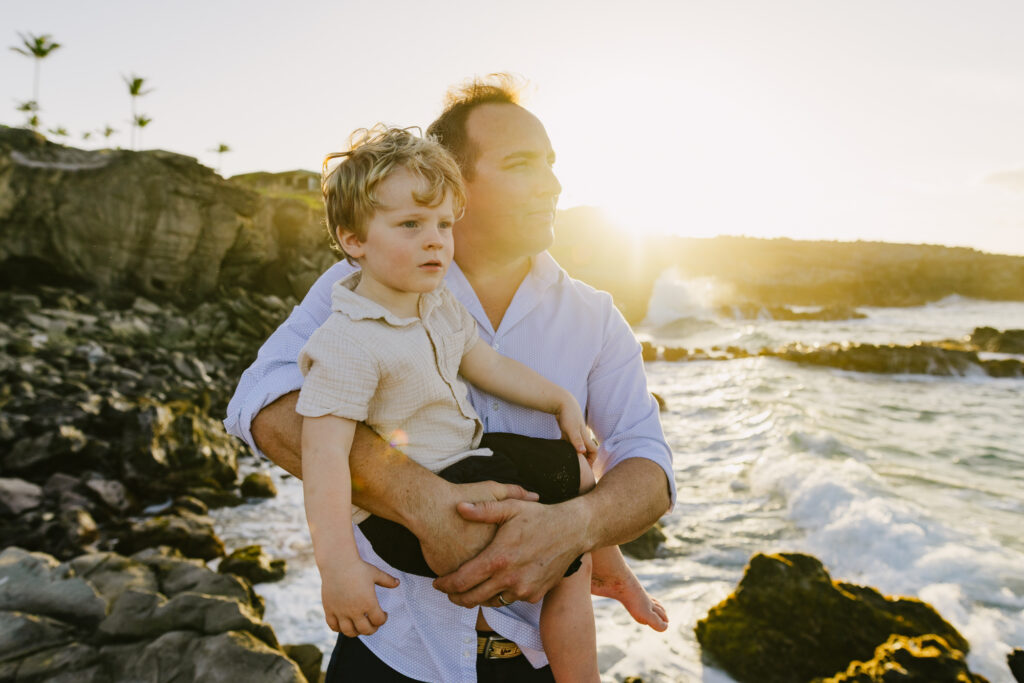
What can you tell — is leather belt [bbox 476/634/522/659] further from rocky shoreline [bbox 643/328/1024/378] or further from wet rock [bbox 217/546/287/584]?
rocky shoreline [bbox 643/328/1024/378]

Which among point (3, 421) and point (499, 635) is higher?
point (499, 635)

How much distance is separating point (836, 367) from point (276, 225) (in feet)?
80.7

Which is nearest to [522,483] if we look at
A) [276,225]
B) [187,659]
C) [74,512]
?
[187,659]

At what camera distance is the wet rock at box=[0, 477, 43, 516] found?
6.12 metres

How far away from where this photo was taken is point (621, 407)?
2277mm

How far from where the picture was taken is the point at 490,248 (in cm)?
245

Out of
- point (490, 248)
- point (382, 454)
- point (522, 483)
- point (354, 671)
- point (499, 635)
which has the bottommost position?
point (354, 671)

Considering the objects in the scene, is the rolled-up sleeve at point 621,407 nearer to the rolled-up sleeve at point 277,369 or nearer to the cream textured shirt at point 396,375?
the cream textured shirt at point 396,375

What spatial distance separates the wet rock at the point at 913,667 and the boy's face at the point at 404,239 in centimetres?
350

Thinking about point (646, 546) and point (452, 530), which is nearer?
point (452, 530)

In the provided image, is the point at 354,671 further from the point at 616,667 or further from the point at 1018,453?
the point at 1018,453

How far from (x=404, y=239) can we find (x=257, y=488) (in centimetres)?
762

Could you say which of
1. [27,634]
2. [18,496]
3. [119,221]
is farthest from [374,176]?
[119,221]

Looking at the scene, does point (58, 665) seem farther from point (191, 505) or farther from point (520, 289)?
point (191, 505)
